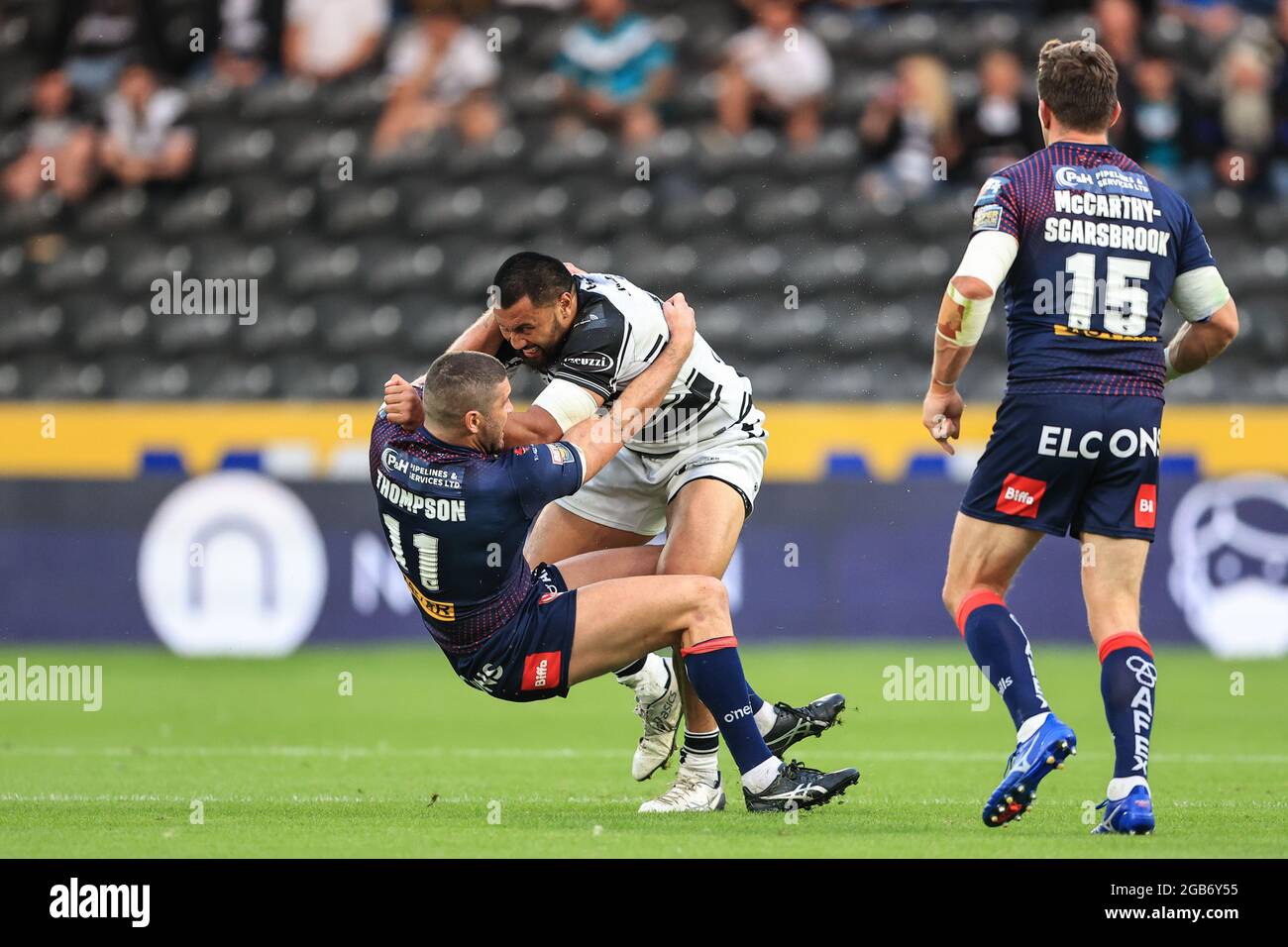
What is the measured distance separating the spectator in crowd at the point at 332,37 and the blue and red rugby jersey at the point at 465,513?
10127mm

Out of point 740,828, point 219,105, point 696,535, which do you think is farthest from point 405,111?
point 740,828

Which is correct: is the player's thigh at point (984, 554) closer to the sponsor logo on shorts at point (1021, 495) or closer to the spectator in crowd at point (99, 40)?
the sponsor logo on shorts at point (1021, 495)

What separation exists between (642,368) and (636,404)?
1.24ft

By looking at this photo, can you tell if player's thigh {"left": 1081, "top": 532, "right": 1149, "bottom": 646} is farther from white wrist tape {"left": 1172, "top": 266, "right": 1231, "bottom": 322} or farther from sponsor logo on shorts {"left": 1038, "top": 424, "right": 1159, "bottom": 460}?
white wrist tape {"left": 1172, "top": 266, "right": 1231, "bottom": 322}

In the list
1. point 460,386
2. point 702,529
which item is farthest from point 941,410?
point 460,386

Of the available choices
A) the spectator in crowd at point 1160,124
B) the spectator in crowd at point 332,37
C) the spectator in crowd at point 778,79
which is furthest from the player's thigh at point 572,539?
the spectator in crowd at point 332,37

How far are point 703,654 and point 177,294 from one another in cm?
947

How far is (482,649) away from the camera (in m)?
6.00

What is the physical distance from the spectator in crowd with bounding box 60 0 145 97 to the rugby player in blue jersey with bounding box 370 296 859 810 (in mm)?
10224

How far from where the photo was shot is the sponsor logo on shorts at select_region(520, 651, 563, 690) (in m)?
6.01

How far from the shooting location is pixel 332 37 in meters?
15.5

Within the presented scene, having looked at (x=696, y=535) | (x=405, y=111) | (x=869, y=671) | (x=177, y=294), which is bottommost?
(x=869, y=671)

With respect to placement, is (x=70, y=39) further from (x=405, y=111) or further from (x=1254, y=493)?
(x=1254, y=493)

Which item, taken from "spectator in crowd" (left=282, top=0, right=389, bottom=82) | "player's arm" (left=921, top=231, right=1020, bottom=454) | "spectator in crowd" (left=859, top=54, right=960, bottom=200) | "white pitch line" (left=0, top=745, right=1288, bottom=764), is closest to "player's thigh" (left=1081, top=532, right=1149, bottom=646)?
"player's arm" (left=921, top=231, right=1020, bottom=454)
